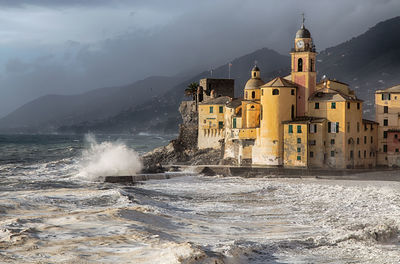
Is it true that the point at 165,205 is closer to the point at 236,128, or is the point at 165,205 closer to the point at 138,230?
the point at 138,230

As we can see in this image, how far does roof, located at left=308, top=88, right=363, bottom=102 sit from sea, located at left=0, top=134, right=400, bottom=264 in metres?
8.51

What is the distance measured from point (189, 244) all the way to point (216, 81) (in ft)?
→ 183

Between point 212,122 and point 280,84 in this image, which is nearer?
point 280,84

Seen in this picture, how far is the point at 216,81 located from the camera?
8056 centimetres

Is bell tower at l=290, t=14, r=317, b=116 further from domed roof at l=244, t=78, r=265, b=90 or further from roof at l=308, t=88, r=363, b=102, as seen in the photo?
domed roof at l=244, t=78, r=265, b=90

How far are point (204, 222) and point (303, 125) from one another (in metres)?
25.0

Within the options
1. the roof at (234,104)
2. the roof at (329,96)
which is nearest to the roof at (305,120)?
the roof at (329,96)

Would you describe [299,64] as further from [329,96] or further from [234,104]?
[234,104]

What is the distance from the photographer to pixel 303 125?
56875 millimetres

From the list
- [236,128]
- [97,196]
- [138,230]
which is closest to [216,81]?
[236,128]

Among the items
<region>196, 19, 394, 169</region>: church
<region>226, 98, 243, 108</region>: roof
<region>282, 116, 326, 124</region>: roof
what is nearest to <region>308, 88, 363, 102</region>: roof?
<region>196, 19, 394, 169</region>: church

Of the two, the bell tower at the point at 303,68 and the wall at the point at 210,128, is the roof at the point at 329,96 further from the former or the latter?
the wall at the point at 210,128

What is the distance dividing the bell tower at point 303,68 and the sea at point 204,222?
8867mm

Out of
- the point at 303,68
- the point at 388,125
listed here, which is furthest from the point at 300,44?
the point at 388,125
